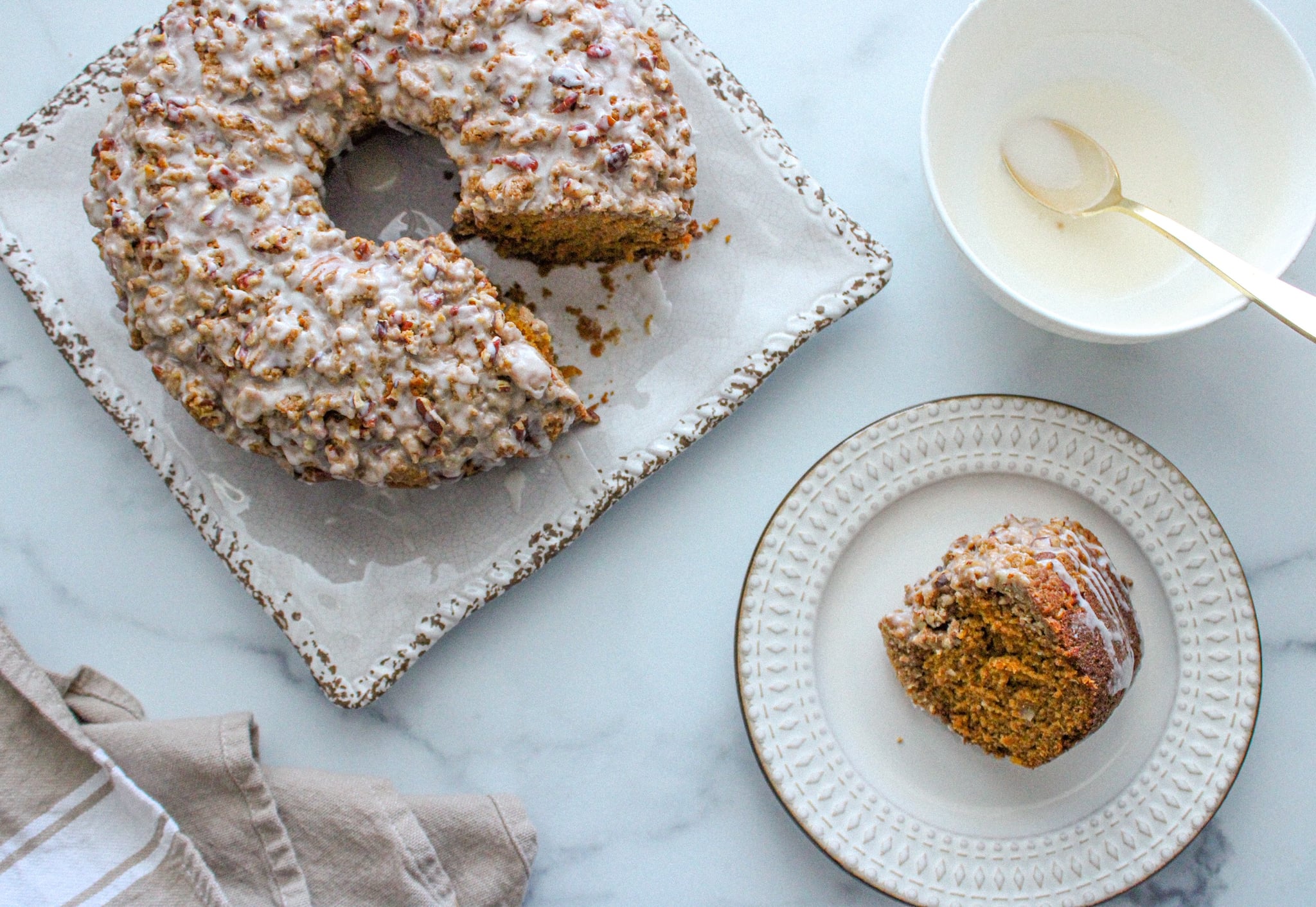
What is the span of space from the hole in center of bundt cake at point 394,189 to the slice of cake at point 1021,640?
1431mm

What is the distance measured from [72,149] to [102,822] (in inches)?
60.6

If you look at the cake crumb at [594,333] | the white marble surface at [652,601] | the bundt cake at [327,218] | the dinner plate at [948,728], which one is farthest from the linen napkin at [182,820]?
the cake crumb at [594,333]

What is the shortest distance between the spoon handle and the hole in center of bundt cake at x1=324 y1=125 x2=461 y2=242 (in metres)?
1.58

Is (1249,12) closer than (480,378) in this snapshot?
No

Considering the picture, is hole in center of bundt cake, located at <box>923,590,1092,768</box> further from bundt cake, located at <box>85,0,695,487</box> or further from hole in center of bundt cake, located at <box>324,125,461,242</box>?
hole in center of bundt cake, located at <box>324,125,461,242</box>

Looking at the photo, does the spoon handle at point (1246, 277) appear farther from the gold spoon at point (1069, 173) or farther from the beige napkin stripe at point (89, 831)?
the beige napkin stripe at point (89, 831)

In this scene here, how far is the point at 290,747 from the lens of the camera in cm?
254

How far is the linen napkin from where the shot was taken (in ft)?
7.48

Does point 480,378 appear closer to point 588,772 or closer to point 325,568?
point 325,568

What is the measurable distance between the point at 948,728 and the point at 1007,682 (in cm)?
27

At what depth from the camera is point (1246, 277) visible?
7.23 ft

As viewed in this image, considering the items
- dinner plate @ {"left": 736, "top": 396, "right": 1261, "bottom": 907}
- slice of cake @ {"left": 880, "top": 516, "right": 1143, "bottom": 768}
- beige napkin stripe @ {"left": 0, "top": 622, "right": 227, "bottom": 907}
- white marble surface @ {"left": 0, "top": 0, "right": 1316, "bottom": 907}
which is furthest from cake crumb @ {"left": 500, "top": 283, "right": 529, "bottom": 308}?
beige napkin stripe @ {"left": 0, "top": 622, "right": 227, "bottom": 907}

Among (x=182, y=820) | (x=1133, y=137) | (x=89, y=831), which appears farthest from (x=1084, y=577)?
(x=89, y=831)

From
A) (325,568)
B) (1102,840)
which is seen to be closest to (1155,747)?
(1102,840)
